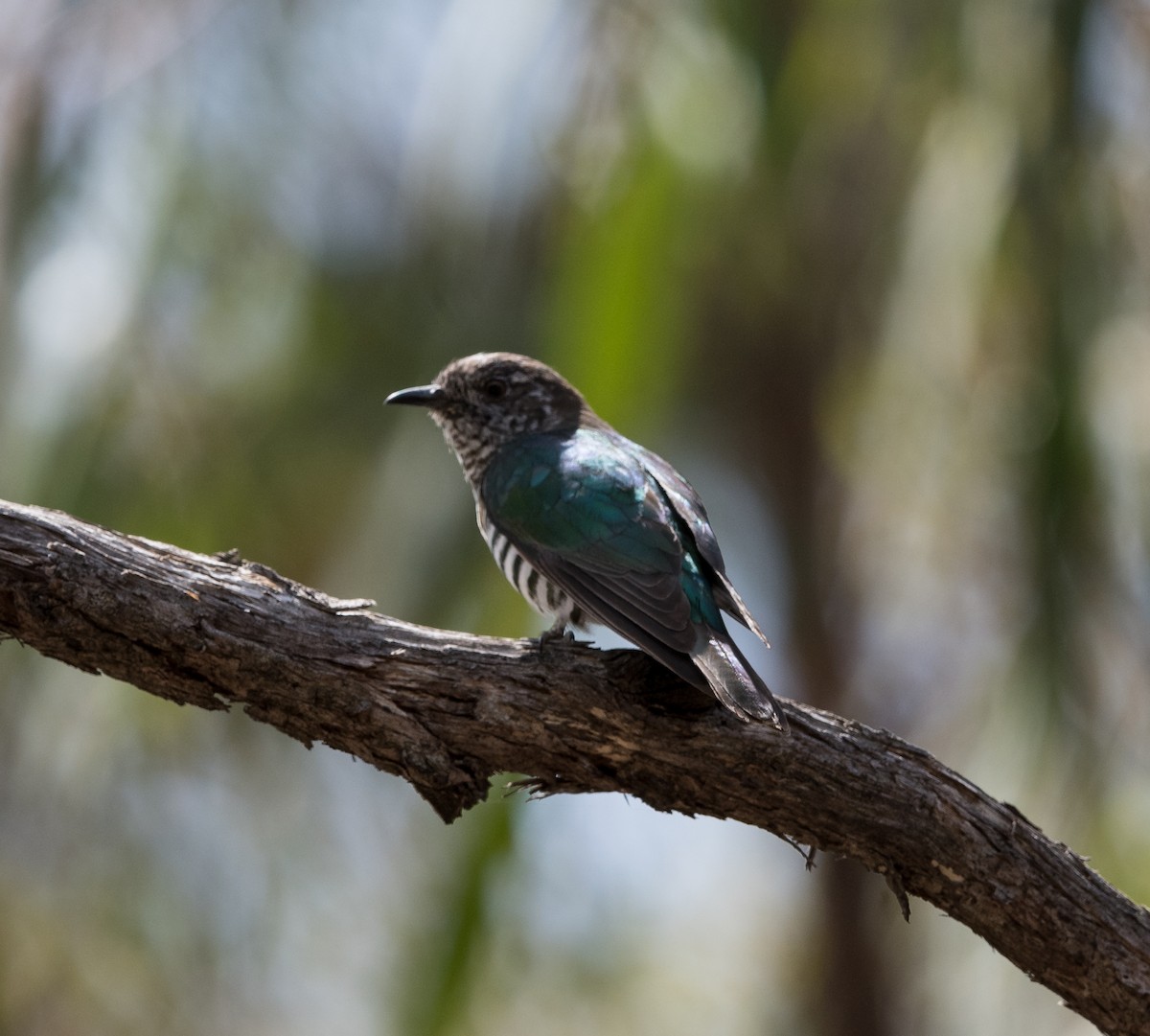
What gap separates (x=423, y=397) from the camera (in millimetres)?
5426

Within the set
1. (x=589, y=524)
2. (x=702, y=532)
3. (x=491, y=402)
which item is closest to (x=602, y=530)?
(x=589, y=524)

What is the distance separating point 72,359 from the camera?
6645 millimetres

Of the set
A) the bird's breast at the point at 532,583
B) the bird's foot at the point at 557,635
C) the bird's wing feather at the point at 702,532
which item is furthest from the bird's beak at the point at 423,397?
the bird's foot at the point at 557,635

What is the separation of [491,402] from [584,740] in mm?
2031

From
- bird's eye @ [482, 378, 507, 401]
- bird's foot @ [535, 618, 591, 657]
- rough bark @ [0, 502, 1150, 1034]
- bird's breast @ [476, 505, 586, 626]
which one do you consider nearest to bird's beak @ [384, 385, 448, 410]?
bird's eye @ [482, 378, 507, 401]

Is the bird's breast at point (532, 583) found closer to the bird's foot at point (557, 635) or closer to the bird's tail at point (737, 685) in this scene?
the bird's foot at point (557, 635)

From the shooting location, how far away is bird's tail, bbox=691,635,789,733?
139 inches

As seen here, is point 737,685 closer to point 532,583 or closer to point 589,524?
point 589,524

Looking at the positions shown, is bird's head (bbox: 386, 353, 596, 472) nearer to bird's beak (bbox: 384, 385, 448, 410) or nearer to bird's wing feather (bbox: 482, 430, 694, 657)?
bird's beak (bbox: 384, 385, 448, 410)

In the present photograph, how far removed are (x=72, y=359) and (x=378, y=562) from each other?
166cm

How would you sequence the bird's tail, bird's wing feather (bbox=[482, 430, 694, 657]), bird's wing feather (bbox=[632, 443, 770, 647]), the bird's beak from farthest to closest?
1. the bird's beak
2. bird's wing feather (bbox=[632, 443, 770, 647])
3. bird's wing feather (bbox=[482, 430, 694, 657])
4. the bird's tail

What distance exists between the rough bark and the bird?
0.16 metres

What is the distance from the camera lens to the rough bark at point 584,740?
358 centimetres

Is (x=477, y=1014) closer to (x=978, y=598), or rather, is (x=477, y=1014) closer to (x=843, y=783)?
(x=978, y=598)
